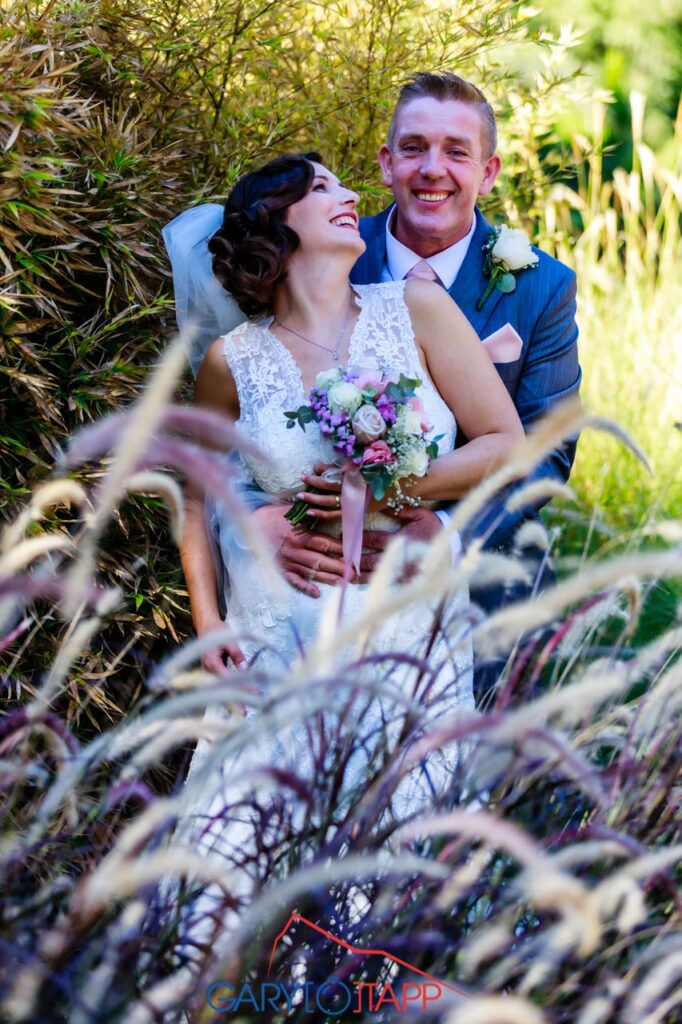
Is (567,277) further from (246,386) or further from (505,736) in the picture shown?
(505,736)

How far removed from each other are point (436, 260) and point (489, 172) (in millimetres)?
438

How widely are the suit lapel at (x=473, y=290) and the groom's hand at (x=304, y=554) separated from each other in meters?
1.11

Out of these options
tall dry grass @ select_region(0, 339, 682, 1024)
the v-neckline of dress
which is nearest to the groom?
the v-neckline of dress

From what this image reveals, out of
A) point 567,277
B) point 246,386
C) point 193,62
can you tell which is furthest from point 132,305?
point 567,277

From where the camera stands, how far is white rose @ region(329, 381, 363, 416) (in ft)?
10.4

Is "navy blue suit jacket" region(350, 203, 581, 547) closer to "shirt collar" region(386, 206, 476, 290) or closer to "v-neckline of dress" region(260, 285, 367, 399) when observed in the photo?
"shirt collar" region(386, 206, 476, 290)

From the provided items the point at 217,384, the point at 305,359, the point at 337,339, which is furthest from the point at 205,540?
the point at 337,339

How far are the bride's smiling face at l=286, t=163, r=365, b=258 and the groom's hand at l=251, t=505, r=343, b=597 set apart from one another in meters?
0.87

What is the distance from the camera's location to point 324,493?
3.38 meters

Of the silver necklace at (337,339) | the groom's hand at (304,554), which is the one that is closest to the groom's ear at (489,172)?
the silver necklace at (337,339)

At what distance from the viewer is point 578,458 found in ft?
20.8

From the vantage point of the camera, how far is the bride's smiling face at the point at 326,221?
351cm

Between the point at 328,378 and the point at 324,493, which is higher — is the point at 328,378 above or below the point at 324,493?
above

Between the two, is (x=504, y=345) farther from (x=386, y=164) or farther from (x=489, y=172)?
(x=386, y=164)
